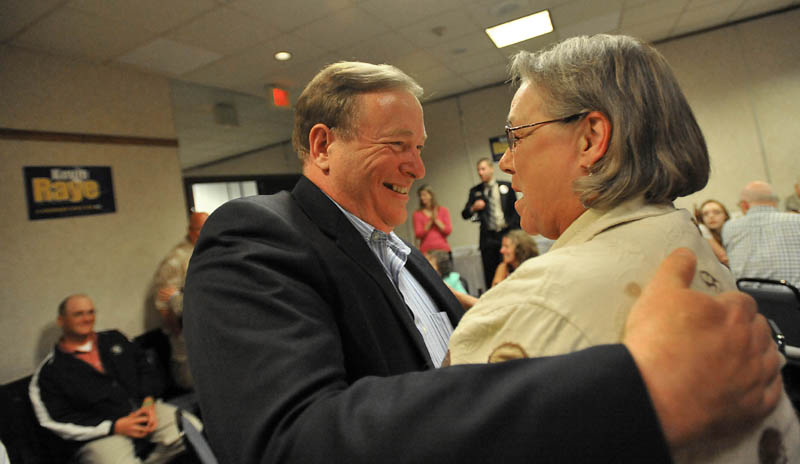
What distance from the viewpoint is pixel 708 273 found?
0.57 metres

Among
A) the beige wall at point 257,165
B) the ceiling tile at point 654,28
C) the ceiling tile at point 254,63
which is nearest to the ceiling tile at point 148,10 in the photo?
the ceiling tile at point 254,63

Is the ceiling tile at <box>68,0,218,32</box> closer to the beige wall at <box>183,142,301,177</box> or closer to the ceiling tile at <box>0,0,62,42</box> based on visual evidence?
the ceiling tile at <box>0,0,62,42</box>

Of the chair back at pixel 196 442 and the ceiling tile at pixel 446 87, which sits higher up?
the ceiling tile at pixel 446 87

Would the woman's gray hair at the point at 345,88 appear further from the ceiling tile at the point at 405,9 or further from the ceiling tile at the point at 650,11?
the ceiling tile at the point at 650,11

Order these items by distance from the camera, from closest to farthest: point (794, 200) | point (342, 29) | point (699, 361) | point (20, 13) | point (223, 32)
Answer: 1. point (699, 361)
2. point (20, 13)
3. point (223, 32)
4. point (342, 29)
5. point (794, 200)

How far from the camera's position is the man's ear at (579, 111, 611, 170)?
27.2 inches

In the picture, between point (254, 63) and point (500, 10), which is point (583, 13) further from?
point (254, 63)

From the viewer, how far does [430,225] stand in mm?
5652

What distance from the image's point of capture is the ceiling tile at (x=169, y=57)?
368 centimetres

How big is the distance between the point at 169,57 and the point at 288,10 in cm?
138

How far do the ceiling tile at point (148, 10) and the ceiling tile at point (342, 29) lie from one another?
893mm

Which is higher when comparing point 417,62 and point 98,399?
point 417,62

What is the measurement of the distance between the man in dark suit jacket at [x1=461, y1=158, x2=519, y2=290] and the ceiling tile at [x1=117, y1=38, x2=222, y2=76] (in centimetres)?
324

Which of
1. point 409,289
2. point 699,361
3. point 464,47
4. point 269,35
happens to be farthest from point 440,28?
point 699,361
